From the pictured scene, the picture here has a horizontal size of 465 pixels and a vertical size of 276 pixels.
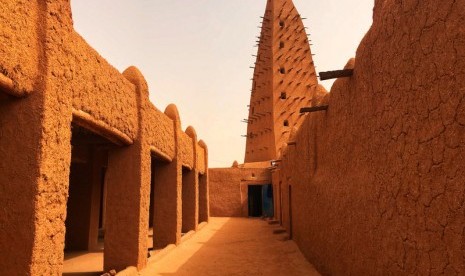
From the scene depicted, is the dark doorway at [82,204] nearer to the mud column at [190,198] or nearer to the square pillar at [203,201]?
the mud column at [190,198]

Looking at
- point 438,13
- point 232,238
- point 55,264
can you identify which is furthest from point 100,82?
point 232,238

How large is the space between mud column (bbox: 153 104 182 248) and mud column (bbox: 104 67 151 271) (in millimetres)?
3037

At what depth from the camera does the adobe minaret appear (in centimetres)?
2986

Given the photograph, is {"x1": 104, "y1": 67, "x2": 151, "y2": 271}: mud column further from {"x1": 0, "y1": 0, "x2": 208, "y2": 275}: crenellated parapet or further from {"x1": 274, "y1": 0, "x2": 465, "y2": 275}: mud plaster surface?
{"x1": 274, "y1": 0, "x2": 465, "y2": 275}: mud plaster surface

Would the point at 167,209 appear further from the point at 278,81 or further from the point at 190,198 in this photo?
the point at 278,81

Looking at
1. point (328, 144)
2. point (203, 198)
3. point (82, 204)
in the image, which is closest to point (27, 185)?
point (328, 144)

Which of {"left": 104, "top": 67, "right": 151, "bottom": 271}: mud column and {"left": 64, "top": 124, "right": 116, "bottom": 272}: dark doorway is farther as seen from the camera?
{"left": 64, "top": 124, "right": 116, "bottom": 272}: dark doorway

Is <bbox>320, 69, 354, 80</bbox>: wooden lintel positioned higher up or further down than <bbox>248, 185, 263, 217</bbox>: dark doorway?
higher up

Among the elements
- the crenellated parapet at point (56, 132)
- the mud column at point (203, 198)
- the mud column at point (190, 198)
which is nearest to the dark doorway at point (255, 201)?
the mud column at point (203, 198)

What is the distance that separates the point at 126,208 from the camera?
8.08 meters

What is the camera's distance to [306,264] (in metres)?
8.85

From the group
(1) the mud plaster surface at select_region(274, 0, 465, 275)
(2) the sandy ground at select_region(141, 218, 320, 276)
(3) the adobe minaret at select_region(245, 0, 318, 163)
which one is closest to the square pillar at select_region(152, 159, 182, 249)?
(2) the sandy ground at select_region(141, 218, 320, 276)

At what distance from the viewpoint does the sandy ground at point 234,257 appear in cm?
839

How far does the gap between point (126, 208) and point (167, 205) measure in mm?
3475
